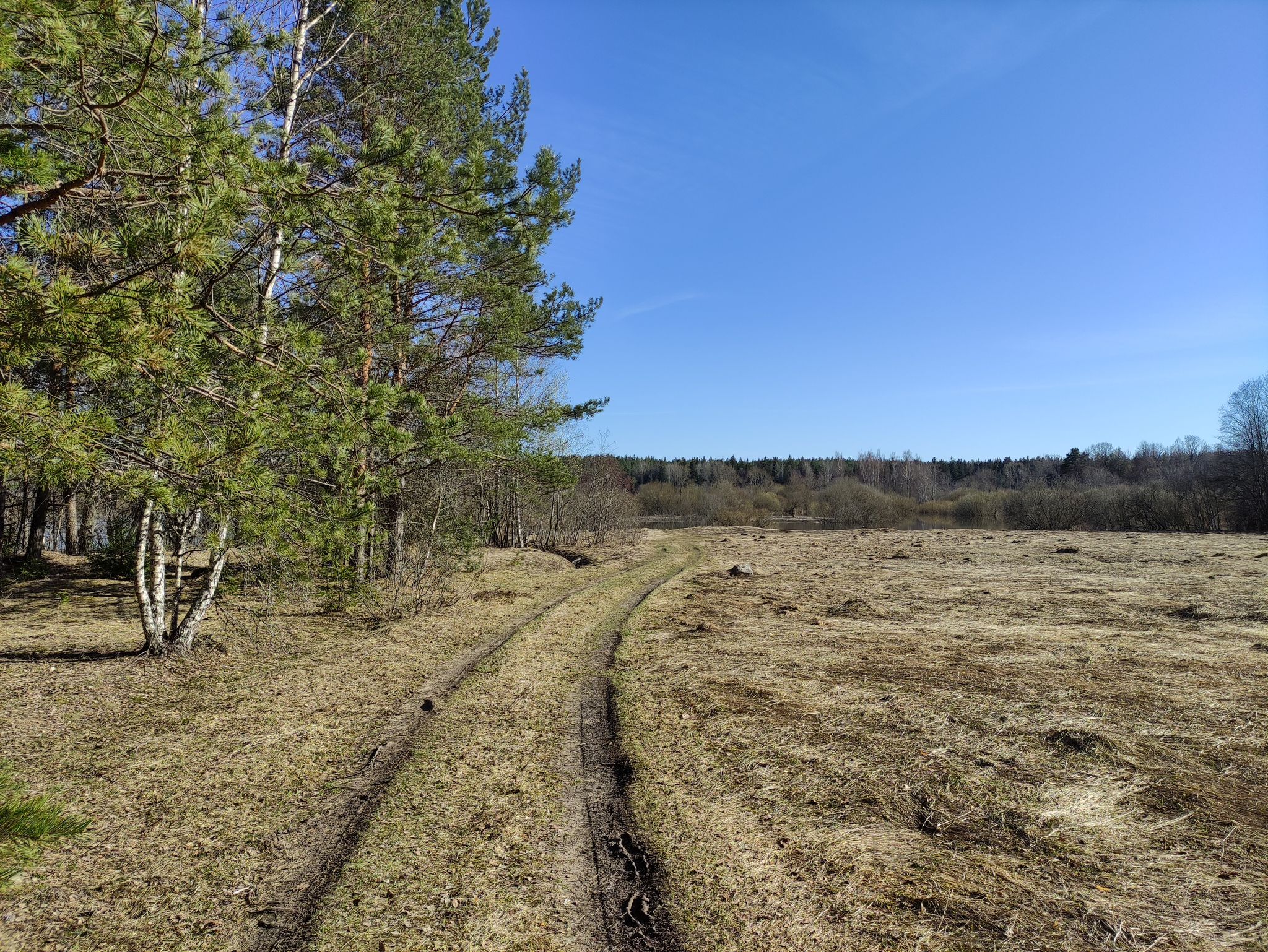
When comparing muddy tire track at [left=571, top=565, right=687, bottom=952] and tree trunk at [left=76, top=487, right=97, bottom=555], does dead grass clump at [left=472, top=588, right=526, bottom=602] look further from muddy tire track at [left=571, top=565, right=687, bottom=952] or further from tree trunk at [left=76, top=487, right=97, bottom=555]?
tree trunk at [left=76, top=487, right=97, bottom=555]

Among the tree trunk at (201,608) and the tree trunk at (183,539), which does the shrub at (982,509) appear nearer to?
the tree trunk at (201,608)

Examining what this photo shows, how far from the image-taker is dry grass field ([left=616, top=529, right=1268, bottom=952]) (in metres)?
2.82

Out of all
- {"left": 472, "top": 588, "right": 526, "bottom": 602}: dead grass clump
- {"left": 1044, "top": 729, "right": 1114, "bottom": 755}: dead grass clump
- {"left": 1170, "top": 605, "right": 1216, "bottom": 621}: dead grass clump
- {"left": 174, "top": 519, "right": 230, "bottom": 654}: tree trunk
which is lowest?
{"left": 1044, "top": 729, "right": 1114, "bottom": 755}: dead grass clump

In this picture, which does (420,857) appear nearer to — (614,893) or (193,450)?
(614,893)

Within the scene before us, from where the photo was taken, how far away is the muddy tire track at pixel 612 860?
274cm

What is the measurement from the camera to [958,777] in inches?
162

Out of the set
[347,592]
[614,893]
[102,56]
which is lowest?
[614,893]

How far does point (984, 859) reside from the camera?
10.5 ft

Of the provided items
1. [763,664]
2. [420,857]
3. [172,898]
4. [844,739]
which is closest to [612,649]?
[763,664]

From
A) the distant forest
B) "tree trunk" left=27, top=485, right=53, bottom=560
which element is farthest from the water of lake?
"tree trunk" left=27, top=485, right=53, bottom=560

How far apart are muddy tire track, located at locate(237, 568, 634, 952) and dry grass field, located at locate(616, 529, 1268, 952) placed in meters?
1.74

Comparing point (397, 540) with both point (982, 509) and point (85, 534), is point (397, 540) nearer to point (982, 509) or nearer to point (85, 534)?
point (85, 534)

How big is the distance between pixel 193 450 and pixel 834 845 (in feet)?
13.6

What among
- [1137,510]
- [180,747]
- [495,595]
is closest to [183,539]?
[180,747]
